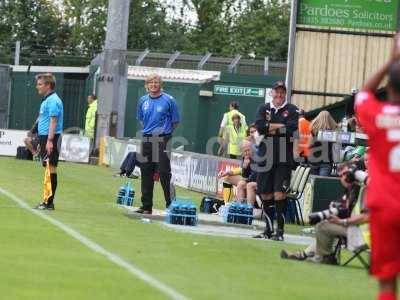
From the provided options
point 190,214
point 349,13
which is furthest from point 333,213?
point 349,13

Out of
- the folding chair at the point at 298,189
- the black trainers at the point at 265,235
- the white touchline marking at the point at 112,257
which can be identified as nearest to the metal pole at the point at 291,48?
the folding chair at the point at 298,189

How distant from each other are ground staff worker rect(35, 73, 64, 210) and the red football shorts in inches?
371

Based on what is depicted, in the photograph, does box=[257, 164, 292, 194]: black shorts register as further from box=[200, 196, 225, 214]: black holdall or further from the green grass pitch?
box=[200, 196, 225, 214]: black holdall

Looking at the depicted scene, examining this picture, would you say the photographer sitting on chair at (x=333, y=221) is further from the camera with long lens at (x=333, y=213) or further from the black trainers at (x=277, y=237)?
the black trainers at (x=277, y=237)

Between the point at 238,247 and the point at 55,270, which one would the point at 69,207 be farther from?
the point at 55,270

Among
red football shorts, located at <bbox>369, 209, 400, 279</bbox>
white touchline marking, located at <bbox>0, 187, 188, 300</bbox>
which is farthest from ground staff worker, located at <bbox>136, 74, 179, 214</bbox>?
red football shorts, located at <bbox>369, 209, 400, 279</bbox>

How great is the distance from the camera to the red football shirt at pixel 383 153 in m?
7.76

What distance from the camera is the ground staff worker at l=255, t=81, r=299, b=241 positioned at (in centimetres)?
1462

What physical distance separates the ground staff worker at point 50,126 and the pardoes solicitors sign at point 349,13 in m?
7.30

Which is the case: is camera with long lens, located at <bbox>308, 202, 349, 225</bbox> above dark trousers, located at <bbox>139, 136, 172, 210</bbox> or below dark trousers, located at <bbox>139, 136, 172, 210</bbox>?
below

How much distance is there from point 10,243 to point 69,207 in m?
5.20

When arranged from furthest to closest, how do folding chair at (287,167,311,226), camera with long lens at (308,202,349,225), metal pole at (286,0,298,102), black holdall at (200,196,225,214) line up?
metal pole at (286,0,298,102) < black holdall at (200,196,225,214) < folding chair at (287,167,311,226) < camera with long lens at (308,202,349,225)

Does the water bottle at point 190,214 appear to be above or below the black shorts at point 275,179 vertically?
below

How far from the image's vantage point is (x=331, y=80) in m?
24.0
